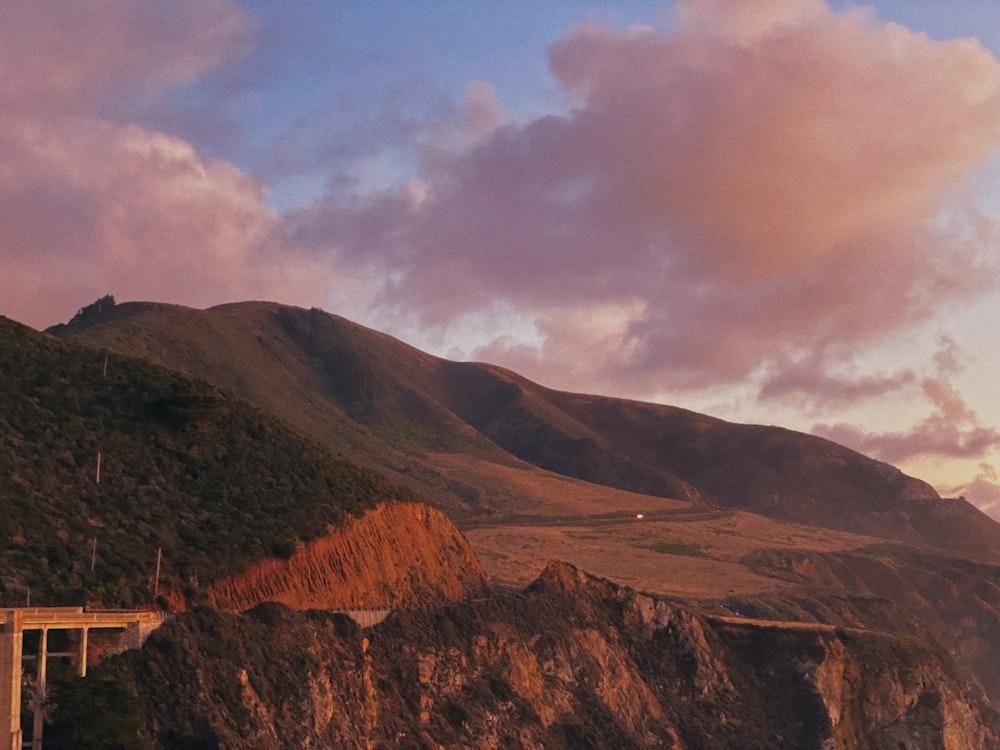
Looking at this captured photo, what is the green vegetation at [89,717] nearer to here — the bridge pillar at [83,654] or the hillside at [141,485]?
the bridge pillar at [83,654]

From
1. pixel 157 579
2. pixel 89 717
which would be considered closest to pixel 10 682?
pixel 89 717

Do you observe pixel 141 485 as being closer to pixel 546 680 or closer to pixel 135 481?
pixel 135 481

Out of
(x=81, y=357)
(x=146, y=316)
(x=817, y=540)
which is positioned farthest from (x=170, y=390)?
(x=817, y=540)

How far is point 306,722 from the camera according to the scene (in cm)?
5500

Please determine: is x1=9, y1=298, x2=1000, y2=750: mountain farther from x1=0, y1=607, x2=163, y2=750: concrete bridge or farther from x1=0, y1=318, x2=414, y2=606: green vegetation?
x1=0, y1=607, x2=163, y2=750: concrete bridge

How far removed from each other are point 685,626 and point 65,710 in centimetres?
5002

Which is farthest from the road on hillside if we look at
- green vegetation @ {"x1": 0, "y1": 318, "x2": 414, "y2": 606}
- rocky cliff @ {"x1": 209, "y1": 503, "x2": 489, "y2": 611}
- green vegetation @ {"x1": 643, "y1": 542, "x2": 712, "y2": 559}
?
green vegetation @ {"x1": 0, "y1": 318, "x2": 414, "y2": 606}

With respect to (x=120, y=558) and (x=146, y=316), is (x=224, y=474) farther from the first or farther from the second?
(x=146, y=316)

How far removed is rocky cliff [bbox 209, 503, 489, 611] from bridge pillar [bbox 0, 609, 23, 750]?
1730cm

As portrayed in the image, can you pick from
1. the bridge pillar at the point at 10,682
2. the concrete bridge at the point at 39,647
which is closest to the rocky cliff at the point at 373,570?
the concrete bridge at the point at 39,647

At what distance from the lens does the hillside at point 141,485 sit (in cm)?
5606

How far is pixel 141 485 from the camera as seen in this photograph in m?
65.1

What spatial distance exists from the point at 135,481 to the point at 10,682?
74.4 ft

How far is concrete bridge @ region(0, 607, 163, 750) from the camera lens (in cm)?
4269
